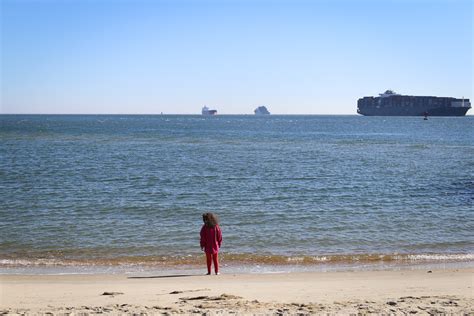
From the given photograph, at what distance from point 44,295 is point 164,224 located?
7.89 metres

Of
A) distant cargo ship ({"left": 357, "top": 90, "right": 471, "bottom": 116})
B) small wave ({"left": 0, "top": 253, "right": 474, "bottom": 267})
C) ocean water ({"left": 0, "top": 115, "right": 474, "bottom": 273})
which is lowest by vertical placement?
small wave ({"left": 0, "top": 253, "right": 474, "bottom": 267})

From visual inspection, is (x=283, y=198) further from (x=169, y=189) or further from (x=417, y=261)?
(x=417, y=261)

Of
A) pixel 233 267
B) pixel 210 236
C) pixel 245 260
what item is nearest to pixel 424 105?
pixel 245 260

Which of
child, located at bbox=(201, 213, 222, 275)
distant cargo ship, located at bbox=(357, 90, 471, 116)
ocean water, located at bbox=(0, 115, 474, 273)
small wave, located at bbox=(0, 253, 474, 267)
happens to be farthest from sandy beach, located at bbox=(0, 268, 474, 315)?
distant cargo ship, located at bbox=(357, 90, 471, 116)

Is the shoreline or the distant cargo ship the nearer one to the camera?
the shoreline

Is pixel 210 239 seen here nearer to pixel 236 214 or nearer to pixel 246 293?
pixel 246 293

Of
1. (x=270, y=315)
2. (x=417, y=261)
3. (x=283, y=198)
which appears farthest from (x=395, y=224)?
(x=270, y=315)

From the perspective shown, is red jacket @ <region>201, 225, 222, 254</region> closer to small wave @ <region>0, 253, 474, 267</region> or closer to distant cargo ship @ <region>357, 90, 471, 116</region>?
small wave @ <region>0, 253, 474, 267</region>

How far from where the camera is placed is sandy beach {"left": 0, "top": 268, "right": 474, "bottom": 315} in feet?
26.0

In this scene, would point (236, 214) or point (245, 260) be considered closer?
point (245, 260)

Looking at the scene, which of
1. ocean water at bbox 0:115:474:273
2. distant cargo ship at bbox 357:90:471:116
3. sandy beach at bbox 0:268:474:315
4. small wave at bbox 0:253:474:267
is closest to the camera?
sandy beach at bbox 0:268:474:315

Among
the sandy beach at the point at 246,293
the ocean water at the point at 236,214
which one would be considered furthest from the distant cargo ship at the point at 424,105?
the sandy beach at the point at 246,293

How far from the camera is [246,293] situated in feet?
30.2

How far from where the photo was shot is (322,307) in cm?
809
